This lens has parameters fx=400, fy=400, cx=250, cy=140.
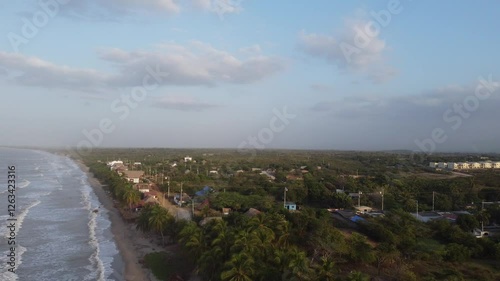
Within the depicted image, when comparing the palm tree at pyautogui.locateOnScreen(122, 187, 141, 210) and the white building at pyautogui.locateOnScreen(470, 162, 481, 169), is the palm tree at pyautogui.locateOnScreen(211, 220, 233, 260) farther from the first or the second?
the white building at pyautogui.locateOnScreen(470, 162, 481, 169)

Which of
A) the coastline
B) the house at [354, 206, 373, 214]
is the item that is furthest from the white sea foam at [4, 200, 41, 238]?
the house at [354, 206, 373, 214]

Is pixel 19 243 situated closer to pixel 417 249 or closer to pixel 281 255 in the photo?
pixel 281 255

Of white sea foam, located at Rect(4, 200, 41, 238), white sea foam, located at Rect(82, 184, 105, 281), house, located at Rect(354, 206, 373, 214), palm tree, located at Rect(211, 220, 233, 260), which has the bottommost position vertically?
white sea foam, located at Rect(82, 184, 105, 281)

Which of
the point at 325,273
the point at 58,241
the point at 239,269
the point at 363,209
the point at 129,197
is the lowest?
the point at 58,241

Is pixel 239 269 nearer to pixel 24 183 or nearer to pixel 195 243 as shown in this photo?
pixel 195 243

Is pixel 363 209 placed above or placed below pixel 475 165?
below

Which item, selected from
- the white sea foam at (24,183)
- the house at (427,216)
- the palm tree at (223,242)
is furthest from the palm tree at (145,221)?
the white sea foam at (24,183)

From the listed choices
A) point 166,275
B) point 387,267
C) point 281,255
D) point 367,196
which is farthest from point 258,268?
point 367,196

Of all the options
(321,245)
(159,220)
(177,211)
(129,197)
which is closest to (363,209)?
(177,211)

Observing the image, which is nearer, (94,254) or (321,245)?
(321,245)
